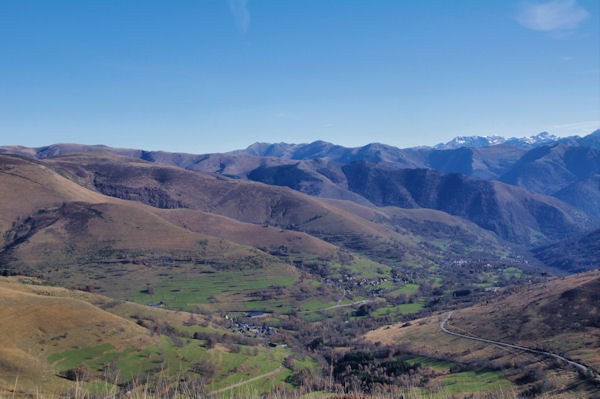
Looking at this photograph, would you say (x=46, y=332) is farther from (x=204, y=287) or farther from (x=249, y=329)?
(x=204, y=287)

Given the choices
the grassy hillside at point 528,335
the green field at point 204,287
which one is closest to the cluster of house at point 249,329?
the green field at point 204,287

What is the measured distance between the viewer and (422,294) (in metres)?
155

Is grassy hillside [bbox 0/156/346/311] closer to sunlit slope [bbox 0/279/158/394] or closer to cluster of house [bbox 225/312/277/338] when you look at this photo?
cluster of house [bbox 225/312/277/338]

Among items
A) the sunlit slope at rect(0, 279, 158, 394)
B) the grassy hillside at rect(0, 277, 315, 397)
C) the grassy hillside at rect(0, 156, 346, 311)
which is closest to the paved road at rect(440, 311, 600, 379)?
the grassy hillside at rect(0, 277, 315, 397)

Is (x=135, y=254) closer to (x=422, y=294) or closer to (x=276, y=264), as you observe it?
(x=276, y=264)

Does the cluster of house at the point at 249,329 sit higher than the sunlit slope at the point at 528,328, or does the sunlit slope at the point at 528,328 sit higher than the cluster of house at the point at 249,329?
the sunlit slope at the point at 528,328

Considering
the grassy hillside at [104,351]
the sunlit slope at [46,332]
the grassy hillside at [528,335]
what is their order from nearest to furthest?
1. the grassy hillside at [528,335]
2. the sunlit slope at [46,332]
3. the grassy hillside at [104,351]

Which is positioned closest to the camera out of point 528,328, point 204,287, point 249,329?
point 528,328

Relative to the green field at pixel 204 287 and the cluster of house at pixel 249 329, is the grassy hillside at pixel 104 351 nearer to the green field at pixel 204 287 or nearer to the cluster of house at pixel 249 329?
the cluster of house at pixel 249 329

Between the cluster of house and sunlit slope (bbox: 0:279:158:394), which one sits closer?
sunlit slope (bbox: 0:279:158:394)

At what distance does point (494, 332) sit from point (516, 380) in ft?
86.2

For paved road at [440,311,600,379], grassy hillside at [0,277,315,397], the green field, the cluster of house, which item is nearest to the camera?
paved road at [440,311,600,379]

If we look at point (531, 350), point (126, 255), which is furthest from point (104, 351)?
point (126, 255)

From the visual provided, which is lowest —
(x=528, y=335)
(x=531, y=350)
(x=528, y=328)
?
(x=528, y=335)
